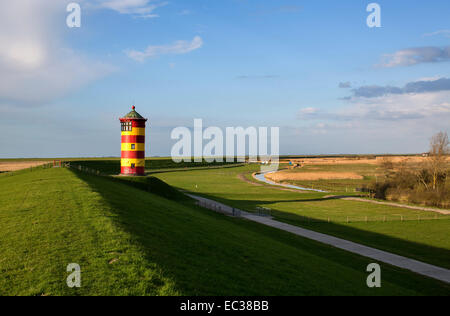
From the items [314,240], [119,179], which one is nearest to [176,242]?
[314,240]

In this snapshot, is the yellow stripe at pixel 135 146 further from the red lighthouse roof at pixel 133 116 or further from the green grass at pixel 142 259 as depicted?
the green grass at pixel 142 259

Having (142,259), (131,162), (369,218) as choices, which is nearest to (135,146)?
(131,162)

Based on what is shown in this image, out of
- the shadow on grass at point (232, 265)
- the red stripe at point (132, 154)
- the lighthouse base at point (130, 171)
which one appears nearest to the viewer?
the shadow on grass at point (232, 265)

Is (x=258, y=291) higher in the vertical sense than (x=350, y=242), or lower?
higher

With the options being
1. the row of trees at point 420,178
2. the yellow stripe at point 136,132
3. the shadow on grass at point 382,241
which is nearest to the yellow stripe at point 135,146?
the yellow stripe at point 136,132

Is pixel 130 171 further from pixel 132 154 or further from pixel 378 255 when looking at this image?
pixel 378 255

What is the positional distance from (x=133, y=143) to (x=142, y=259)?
34.0 metres

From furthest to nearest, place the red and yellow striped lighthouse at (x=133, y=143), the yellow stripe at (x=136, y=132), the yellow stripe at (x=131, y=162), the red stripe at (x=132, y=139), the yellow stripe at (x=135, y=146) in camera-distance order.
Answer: the yellow stripe at (x=131, y=162)
the yellow stripe at (x=135, y=146)
the red stripe at (x=132, y=139)
the yellow stripe at (x=136, y=132)
the red and yellow striped lighthouse at (x=133, y=143)

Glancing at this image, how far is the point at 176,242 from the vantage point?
49.7 feet

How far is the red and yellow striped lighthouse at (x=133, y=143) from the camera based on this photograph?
43.2m

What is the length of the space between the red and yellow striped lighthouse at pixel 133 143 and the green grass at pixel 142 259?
21.9 metres
